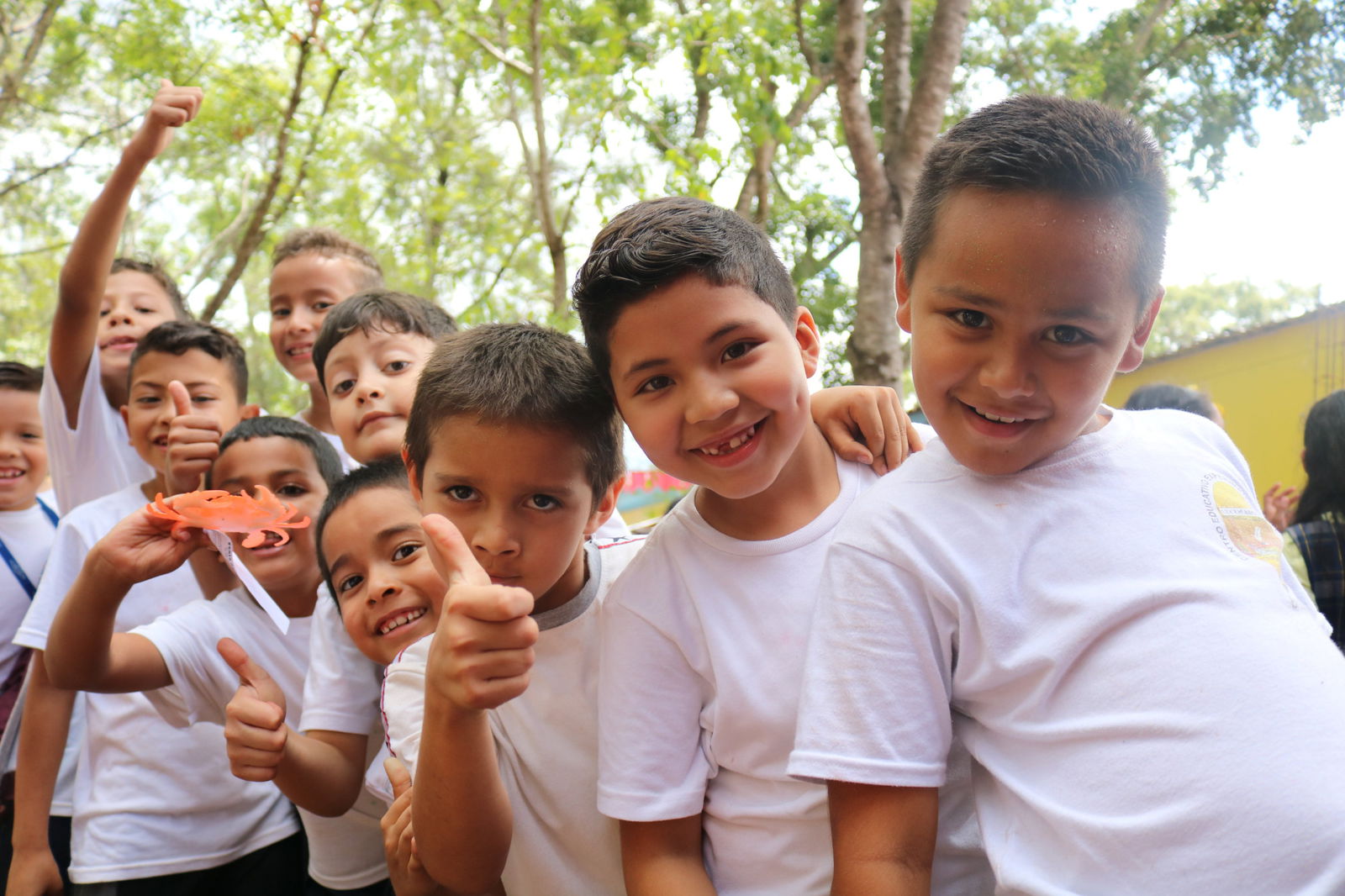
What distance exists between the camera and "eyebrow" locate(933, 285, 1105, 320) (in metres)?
1.26

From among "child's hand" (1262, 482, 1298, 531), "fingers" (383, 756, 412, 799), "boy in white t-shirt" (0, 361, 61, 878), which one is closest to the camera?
"fingers" (383, 756, 412, 799)

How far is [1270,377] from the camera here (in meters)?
11.3

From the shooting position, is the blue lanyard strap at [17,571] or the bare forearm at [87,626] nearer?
the bare forearm at [87,626]

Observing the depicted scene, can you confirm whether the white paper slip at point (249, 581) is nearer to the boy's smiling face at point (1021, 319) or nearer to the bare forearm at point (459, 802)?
the bare forearm at point (459, 802)

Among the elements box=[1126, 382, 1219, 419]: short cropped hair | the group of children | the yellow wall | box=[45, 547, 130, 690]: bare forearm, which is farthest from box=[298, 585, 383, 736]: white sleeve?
the yellow wall

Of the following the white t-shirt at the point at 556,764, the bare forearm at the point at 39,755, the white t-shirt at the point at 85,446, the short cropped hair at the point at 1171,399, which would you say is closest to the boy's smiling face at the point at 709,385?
the white t-shirt at the point at 556,764

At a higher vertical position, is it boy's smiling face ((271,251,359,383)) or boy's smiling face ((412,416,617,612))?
boy's smiling face ((271,251,359,383))

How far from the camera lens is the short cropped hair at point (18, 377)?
3561 mm

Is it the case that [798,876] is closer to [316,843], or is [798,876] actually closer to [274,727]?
[274,727]

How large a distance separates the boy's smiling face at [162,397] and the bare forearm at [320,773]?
1161 millimetres

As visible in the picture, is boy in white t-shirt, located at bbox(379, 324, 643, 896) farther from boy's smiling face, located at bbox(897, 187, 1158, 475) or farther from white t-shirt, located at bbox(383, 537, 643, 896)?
boy's smiling face, located at bbox(897, 187, 1158, 475)

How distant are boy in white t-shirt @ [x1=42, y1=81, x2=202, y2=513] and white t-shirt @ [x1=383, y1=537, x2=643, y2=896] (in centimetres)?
188

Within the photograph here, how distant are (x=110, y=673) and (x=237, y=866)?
662mm

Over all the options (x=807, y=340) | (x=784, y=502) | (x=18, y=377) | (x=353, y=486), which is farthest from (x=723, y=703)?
(x=18, y=377)
